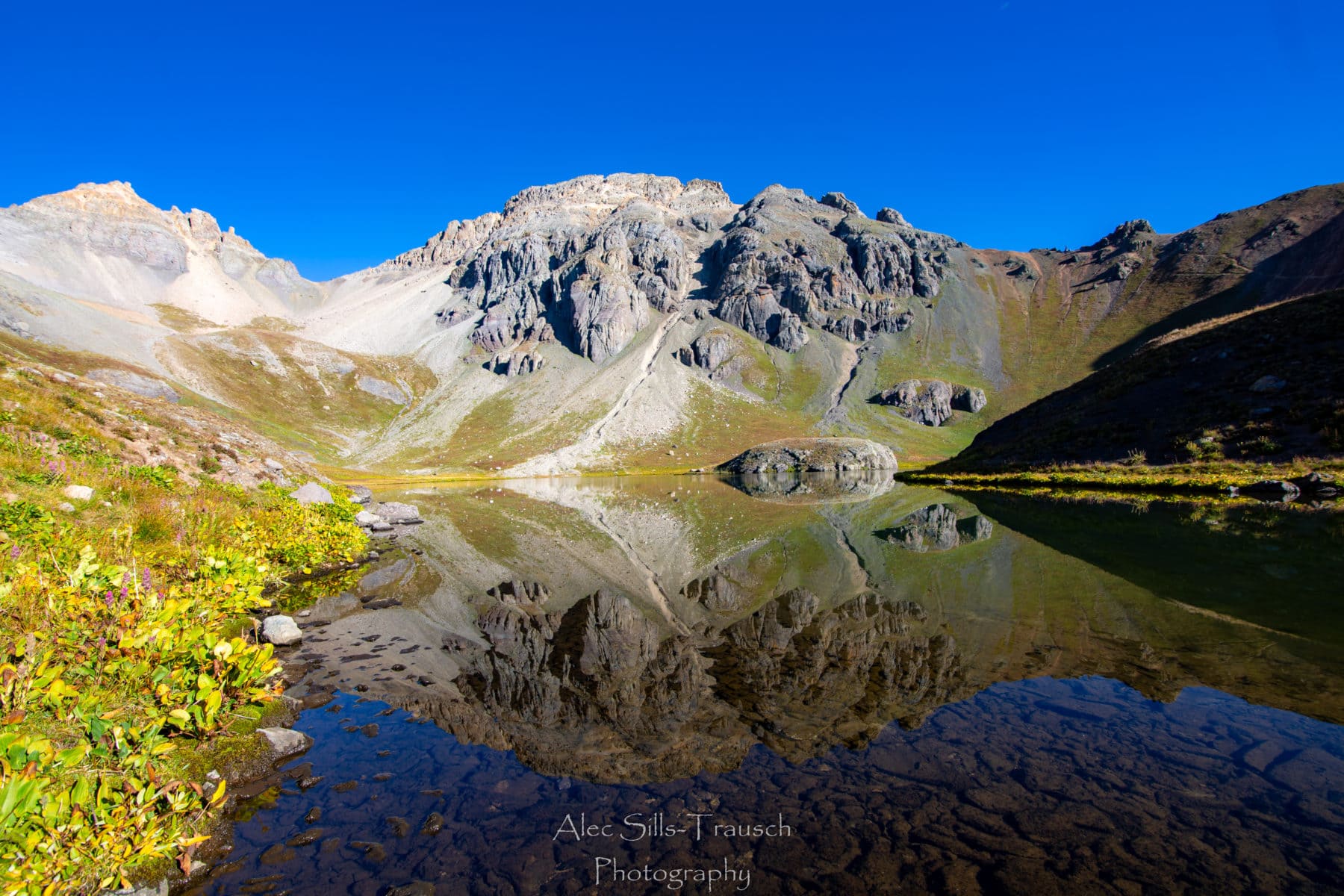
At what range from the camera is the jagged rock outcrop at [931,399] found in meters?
152

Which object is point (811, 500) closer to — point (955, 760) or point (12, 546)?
point (955, 760)

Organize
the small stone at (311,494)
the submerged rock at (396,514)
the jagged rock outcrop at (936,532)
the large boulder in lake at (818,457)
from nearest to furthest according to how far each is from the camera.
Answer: the jagged rock outcrop at (936,532)
the small stone at (311,494)
the submerged rock at (396,514)
the large boulder in lake at (818,457)

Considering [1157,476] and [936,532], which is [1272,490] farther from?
[936,532]

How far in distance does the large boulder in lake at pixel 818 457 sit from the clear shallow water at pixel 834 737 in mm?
72128

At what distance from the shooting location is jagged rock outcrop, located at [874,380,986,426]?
152 meters

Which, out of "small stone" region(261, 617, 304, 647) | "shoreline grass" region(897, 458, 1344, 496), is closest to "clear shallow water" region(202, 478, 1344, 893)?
"small stone" region(261, 617, 304, 647)

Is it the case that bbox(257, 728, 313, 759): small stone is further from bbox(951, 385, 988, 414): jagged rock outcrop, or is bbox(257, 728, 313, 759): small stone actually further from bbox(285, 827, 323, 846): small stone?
bbox(951, 385, 988, 414): jagged rock outcrop

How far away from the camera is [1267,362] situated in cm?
4447

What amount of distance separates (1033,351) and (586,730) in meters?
200

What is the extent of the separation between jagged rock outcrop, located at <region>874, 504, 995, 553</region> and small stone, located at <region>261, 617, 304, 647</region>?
23.0 meters

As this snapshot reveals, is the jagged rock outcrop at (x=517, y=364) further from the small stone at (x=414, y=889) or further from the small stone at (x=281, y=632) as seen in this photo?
the small stone at (x=414, y=889)

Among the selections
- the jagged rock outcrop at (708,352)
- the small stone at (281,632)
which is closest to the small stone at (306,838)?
the small stone at (281,632)

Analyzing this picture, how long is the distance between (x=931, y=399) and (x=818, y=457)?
254ft

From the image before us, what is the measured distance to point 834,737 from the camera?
936 centimetres
